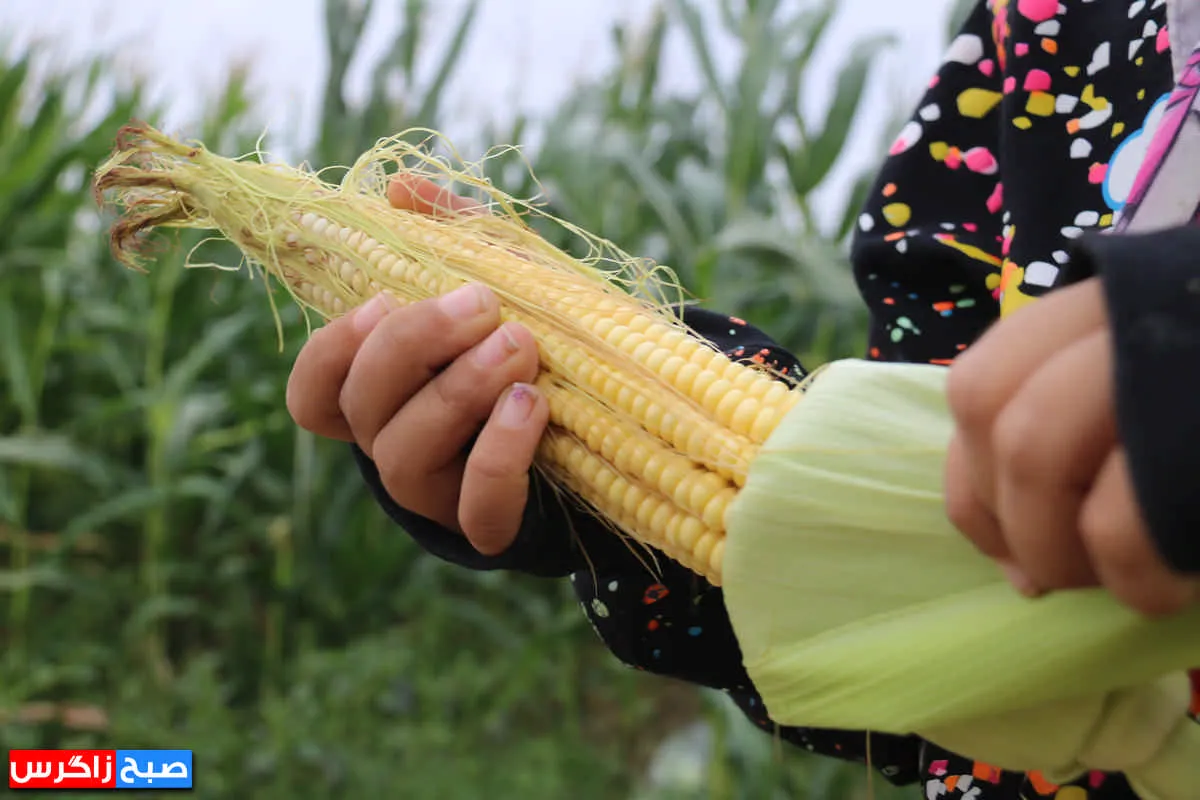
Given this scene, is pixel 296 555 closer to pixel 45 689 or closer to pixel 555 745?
pixel 45 689

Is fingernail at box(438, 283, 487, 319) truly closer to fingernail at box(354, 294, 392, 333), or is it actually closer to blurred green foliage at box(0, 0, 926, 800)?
fingernail at box(354, 294, 392, 333)

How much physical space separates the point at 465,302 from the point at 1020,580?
1.13ft

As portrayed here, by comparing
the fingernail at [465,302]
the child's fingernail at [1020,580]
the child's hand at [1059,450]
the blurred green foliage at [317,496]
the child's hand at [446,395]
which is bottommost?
the blurred green foliage at [317,496]

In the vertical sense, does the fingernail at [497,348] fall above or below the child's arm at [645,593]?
above

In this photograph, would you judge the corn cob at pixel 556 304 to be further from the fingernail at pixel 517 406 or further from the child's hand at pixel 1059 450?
the child's hand at pixel 1059 450

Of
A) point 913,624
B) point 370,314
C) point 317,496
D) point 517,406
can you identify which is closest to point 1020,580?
point 913,624

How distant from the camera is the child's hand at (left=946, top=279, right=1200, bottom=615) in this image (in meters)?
0.28

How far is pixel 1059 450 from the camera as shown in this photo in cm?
28

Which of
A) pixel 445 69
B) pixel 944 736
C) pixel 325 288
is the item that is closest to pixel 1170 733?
pixel 944 736

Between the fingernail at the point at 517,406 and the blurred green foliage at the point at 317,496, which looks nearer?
the fingernail at the point at 517,406

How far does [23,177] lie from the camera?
229 centimetres

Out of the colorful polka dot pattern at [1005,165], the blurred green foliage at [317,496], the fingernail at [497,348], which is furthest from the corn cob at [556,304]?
the blurred green foliage at [317,496]

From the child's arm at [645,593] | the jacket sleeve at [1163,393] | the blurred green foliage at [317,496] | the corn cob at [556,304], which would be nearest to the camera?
the jacket sleeve at [1163,393]

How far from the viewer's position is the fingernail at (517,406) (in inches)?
21.9
